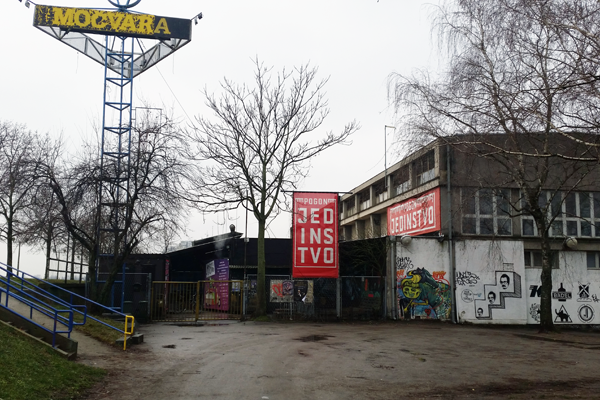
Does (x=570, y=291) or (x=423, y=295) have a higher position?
(x=570, y=291)

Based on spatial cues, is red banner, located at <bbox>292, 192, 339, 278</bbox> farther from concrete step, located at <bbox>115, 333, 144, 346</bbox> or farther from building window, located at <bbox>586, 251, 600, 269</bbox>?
building window, located at <bbox>586, 251, 600, 269</bbox>

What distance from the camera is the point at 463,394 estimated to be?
9.40m

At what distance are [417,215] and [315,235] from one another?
795 centimetres

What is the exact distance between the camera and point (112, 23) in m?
24.0

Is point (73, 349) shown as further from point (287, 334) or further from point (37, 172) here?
point (37, 172)

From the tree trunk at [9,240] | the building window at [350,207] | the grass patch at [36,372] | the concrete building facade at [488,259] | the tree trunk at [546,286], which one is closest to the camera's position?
the grass patch at [36,372]

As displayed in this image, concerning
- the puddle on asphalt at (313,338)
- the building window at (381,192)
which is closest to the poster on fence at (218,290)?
the puddle on asphalt at (313,338)

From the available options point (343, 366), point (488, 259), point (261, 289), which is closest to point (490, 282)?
point (488, 259)

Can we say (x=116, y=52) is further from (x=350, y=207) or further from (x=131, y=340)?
(x=350, y=207)

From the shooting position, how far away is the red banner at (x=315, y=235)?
24891 mm

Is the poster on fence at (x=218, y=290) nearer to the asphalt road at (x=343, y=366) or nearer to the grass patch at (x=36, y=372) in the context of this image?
the asphalt road at (x=343, y=366)

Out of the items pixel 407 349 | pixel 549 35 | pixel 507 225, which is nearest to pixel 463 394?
pixel 407 349

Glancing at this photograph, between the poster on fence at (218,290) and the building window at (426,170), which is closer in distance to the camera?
the building window at (426,170)

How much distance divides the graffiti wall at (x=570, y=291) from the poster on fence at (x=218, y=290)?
1594 centimetres
